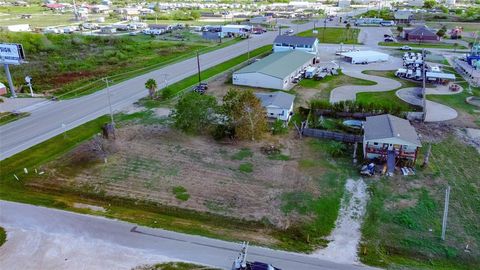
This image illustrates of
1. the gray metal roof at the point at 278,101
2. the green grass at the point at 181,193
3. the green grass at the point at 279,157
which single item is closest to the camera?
the green grass at the point at 181,193

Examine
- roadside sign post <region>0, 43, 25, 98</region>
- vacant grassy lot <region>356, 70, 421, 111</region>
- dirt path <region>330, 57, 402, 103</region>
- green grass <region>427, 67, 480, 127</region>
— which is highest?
roadside sign post <region>0, 43, 25, 98</region>

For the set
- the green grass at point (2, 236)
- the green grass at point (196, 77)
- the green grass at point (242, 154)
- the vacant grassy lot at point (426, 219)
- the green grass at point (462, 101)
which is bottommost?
the vacant grassy lot at point (426, 219)

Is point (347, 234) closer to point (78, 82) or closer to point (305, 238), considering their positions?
point (305, 238)

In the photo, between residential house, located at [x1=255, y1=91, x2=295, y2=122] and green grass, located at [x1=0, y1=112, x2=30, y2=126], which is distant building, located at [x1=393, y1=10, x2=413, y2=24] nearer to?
residential house, located at [x1=255, y1=91, x2=295, y2=122]

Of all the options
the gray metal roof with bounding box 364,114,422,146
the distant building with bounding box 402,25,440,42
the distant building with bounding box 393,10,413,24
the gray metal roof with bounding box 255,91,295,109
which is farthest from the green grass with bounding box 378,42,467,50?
the gray metal roof with bounding box 364,114,422,146

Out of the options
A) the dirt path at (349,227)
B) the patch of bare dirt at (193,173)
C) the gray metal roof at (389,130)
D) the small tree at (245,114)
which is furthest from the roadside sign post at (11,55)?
the dirt path at (349,227)

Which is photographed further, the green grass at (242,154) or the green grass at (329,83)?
the green grass at (329,83)

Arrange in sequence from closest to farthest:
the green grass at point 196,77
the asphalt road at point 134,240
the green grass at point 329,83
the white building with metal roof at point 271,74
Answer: the asphalt road at point 134,240 → the green grass at point 196,77 → the white building with metal roof at point 271,74 → the green grass at point 329,83

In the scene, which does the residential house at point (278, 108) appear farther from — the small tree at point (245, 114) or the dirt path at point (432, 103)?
the dirt path at point (432, 103)
